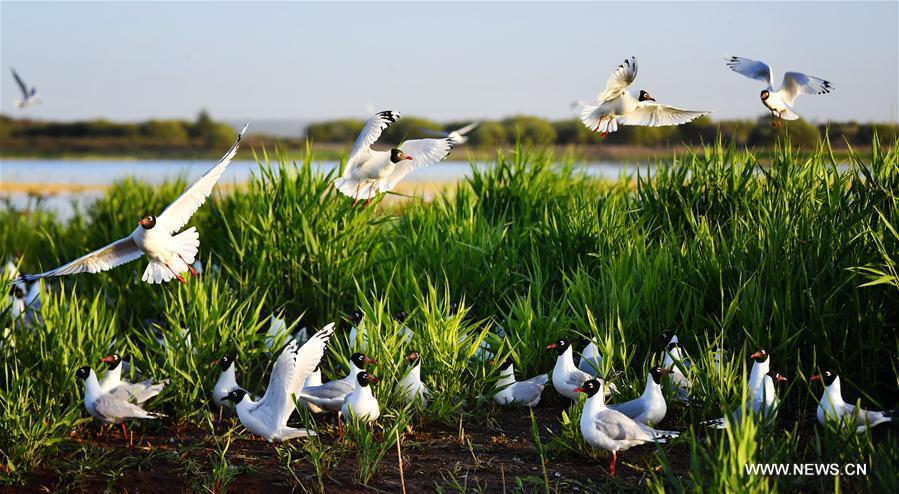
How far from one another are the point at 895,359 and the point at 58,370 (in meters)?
5.23

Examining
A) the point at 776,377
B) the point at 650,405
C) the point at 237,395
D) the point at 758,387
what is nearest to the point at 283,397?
the point at 237,395

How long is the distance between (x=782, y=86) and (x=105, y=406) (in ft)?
16.9

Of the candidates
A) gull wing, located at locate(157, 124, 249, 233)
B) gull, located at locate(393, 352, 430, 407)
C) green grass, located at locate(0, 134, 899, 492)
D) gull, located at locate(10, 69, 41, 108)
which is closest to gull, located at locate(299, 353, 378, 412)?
green grass, located at locate(0, 134, 899, 492)

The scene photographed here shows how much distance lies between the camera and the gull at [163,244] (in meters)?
6.08

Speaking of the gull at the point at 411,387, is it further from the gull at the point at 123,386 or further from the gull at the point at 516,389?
the gull at the point at 123,386

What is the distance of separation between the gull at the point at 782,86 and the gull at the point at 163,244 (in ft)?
12.5

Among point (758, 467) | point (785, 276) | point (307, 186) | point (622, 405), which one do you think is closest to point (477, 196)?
point (307, 186)

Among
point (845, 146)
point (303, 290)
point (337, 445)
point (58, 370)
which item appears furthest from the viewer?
point (303, 290)

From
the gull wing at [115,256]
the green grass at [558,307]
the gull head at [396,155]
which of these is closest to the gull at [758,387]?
the green grass at [558,307]

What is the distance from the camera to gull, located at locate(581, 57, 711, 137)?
6801mm

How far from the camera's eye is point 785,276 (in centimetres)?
593

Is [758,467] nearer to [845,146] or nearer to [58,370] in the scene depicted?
[845,146]

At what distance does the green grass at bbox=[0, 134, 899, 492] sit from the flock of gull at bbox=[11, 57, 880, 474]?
0.13 m

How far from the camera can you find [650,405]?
16.4ft
